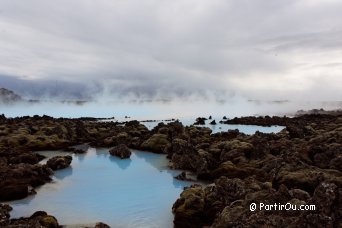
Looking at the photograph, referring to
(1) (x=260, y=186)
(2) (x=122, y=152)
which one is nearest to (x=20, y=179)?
(2) (x=122, y=152)

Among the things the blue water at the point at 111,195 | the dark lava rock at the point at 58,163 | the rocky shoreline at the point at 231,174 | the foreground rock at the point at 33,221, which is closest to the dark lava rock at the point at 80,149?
the rocky shoreline at the point at 231,174

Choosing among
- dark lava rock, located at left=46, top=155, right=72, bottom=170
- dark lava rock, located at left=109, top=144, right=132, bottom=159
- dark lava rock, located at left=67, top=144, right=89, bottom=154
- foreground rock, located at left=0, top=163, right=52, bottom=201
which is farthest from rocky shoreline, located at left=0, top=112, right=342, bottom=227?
dark lava rock, located at left=109, top=144, right=132, bottom=159

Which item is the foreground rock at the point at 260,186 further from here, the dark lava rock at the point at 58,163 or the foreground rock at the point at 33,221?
the dark lava rock at the point at 58,163

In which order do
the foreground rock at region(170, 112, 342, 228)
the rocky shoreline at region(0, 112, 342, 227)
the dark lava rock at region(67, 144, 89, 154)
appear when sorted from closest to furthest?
the foreground rock at region(170, 112, 342, 228)
the rocky shoreline at region(0, 112, 342, 227)
the dark lava rock at region(67, 144, 89, 154)

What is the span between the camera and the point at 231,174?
3559 cm

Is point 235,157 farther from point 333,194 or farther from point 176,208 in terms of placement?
point 333,194

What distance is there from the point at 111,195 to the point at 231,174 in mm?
11415

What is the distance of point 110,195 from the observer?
31812 mm

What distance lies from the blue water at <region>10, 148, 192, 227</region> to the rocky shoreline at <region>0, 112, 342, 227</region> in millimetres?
1533

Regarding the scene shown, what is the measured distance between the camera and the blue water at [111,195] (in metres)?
25.4

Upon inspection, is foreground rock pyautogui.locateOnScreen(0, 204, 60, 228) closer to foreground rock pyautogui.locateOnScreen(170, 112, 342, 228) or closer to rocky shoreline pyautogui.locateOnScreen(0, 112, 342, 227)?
rocky shoreline pyautogui.locateOnScreen(0, 112, 342, 227)

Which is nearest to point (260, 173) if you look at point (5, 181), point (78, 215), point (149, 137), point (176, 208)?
point (176, 208)

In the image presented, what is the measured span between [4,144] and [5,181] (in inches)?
978

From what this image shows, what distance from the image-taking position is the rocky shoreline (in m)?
16.2
